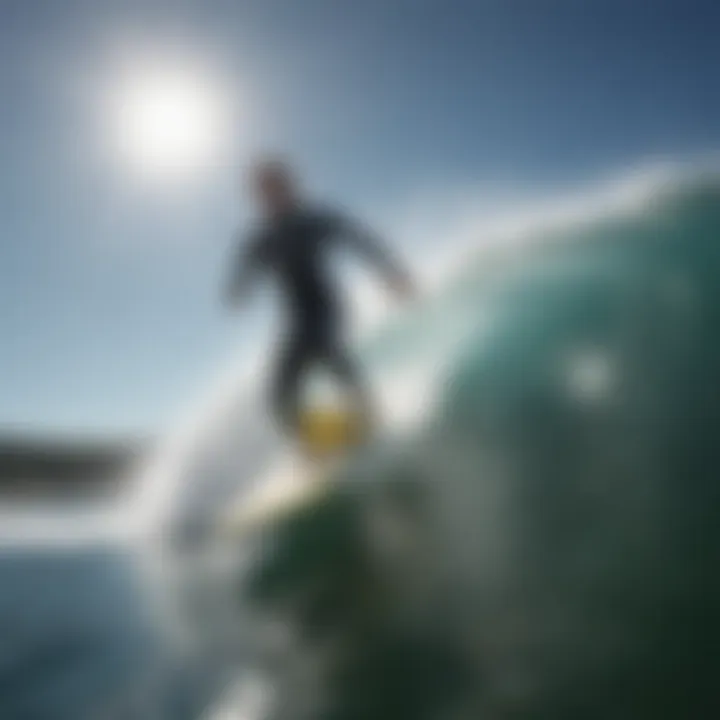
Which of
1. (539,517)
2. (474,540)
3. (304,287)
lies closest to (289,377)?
(304,287)

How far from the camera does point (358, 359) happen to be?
5.10 metres

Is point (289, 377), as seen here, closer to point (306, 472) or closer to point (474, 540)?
point (306, 472)

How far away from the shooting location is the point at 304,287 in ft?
16.0

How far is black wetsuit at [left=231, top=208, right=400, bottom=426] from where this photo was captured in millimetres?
4828

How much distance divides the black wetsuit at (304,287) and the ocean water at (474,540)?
40cm

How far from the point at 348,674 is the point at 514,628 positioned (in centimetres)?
75

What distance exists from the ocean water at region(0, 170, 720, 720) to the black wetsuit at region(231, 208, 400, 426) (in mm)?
396

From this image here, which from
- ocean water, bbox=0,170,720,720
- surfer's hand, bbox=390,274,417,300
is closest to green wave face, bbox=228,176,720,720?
ocean water, bbox=0,170,720,720

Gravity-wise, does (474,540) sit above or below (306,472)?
below

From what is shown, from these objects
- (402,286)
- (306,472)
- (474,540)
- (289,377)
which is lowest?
(474,540)

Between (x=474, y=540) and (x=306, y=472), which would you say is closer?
(x=474, y=540)

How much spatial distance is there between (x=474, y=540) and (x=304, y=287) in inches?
79.7

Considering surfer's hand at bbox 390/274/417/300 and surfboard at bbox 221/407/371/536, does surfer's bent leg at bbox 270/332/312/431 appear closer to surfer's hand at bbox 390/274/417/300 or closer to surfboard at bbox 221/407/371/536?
surfboard at bbox 221/407/371/536

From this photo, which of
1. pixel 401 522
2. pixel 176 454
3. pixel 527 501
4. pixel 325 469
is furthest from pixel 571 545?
pixel 176 454
